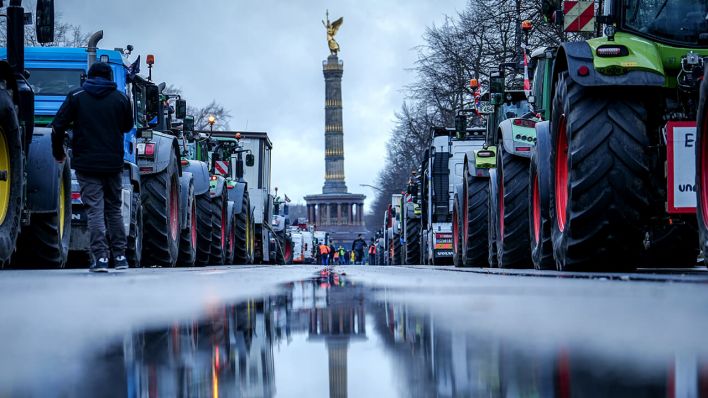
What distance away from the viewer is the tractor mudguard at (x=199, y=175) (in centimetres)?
1930

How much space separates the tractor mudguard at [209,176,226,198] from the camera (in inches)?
798

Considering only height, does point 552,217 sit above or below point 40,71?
below

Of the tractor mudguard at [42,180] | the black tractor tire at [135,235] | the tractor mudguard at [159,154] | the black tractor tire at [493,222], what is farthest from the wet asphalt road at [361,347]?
the tractor mudguard at [159,154]

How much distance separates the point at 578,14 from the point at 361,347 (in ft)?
27.8

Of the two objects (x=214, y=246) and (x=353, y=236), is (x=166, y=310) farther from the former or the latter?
(x=353, y=236)

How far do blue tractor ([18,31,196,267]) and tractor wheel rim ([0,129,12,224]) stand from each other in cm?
319

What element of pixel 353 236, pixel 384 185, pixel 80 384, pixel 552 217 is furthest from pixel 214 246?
pixel 353 236

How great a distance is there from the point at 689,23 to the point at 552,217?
181 cm

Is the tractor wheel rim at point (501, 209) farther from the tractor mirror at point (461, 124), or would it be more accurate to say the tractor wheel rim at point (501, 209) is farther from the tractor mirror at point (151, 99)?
the tractor mirror at point (461, 124)

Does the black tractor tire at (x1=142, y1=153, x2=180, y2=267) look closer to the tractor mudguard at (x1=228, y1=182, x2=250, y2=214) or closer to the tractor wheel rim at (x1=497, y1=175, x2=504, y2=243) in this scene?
the tractor wheel rim at (x1=497, y1=175, x2=504, y2=243)

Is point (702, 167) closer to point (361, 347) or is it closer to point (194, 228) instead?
point (361, 347)

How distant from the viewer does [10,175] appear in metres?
8.81

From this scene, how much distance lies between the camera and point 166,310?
11.6 ft

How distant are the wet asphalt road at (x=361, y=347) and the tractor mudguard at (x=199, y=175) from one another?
1531 cm
